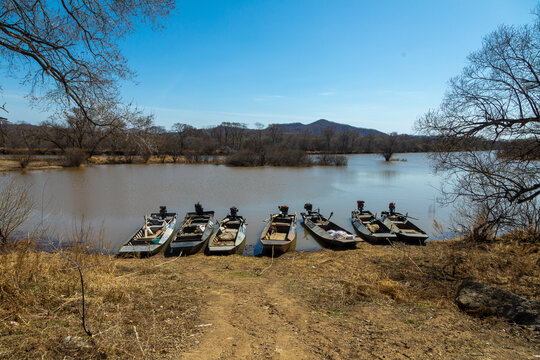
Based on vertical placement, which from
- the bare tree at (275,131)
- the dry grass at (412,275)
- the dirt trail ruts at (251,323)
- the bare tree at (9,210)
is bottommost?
the dry grass at (412,275)

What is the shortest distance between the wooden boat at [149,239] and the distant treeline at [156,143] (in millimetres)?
3744

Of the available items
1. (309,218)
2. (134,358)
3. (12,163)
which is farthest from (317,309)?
(12,163)

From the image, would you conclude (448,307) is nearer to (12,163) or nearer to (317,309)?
(317,309)

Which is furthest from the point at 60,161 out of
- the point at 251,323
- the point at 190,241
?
the point at 251,323

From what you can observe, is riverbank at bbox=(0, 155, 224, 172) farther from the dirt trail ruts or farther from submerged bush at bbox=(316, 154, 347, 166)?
the dirt trail ruts

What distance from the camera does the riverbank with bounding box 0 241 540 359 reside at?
10.8 ft

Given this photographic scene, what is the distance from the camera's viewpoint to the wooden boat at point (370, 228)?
13.1 meters

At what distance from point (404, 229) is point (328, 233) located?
4.28 m

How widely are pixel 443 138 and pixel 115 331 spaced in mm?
8671

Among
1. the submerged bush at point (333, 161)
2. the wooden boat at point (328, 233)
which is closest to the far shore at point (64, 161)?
the submerged bush at point (333, 161)

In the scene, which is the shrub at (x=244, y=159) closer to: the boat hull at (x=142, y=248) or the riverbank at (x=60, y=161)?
the riverbank at (x=60, y=161)

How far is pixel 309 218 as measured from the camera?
15867 mm

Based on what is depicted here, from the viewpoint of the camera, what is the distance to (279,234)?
508 inches

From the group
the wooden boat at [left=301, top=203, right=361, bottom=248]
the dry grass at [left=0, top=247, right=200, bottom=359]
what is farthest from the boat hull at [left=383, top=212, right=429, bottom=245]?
the dry grass at [left=0, top=247, right=200, bottom=359]
